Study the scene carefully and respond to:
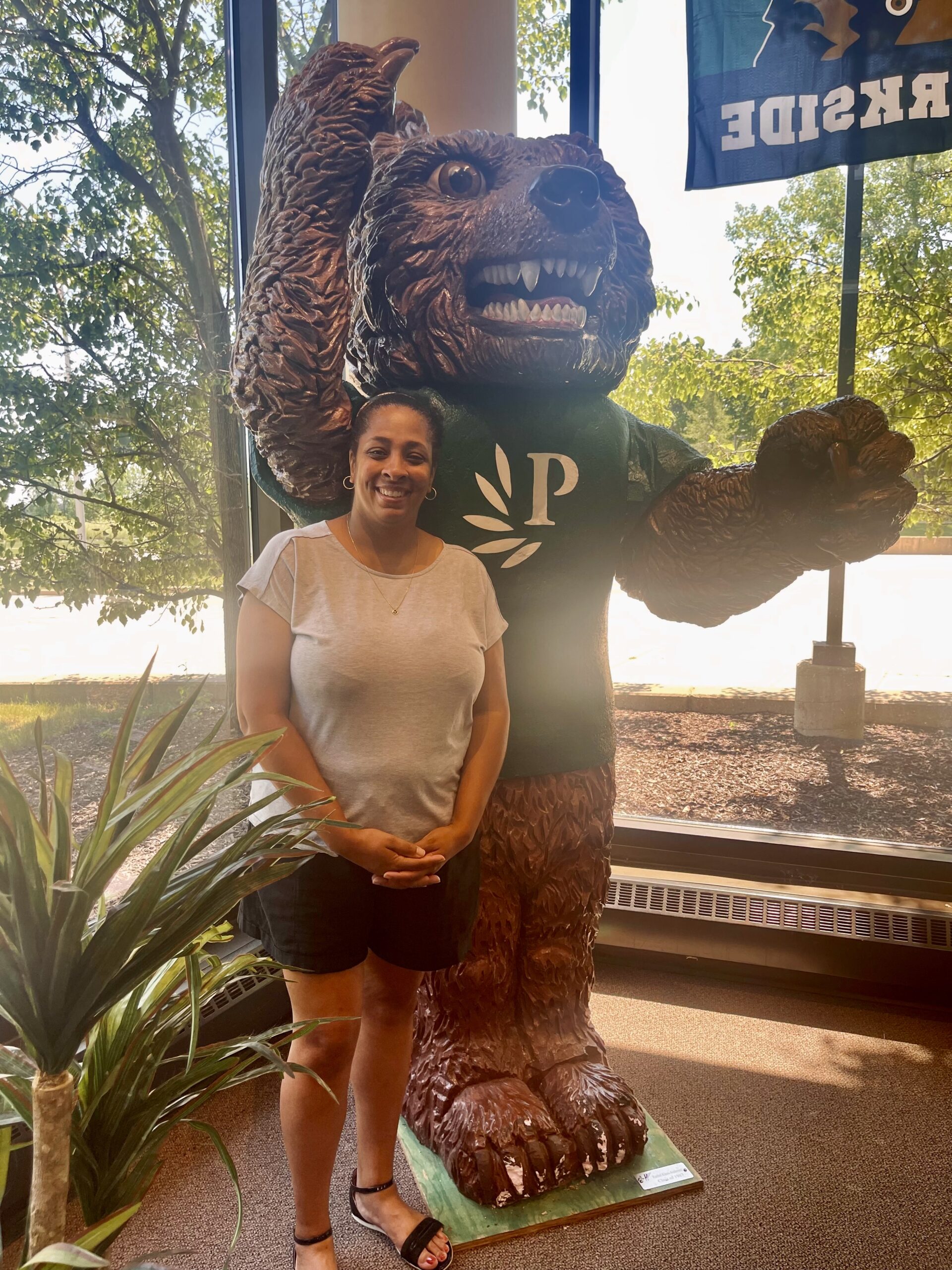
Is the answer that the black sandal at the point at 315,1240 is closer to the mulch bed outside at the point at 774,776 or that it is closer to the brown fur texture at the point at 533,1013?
the brown fur texture at the point at 533,1013

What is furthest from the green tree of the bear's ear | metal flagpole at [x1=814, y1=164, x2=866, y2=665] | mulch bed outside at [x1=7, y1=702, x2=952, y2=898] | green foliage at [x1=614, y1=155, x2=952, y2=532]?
metal flagpole at [x1=814, y1=164, x2=866, y2=665]

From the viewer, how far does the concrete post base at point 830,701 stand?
8.62ft

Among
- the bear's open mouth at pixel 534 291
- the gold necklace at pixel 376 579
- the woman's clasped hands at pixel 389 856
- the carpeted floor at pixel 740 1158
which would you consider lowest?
the carpeted floor at pixel 740 1158

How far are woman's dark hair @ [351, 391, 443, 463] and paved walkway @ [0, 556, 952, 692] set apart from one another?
2.91 ft

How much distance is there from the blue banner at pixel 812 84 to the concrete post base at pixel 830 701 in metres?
1.31

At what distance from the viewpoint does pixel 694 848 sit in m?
2.72

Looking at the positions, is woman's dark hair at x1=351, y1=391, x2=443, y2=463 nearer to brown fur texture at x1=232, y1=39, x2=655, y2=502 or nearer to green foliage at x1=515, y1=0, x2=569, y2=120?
brown fur texture at x1=232, y1=39, x2=655, y2=502

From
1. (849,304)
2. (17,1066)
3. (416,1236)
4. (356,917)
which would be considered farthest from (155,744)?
(849,304)

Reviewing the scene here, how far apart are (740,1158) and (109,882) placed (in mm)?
1533

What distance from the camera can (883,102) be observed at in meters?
2.17

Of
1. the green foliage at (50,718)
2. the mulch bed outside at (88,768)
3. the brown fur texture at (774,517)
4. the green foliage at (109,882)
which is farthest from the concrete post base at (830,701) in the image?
the green foliage at (109,882)

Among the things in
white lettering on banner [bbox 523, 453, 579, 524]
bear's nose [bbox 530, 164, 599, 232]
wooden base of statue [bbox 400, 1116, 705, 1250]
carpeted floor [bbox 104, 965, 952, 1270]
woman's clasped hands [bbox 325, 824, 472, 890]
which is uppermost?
bear's nose [bbox 530, 164, 599, 232]

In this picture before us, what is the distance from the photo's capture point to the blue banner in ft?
6.99

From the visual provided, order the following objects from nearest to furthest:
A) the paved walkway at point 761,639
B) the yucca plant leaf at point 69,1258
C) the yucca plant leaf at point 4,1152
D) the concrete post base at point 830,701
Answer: the yucca plant leaf at point 69,1258, the yucca plant leaf at point 4,1152, the paved walkway at point 761,639, the concrete post base at point 830,701
